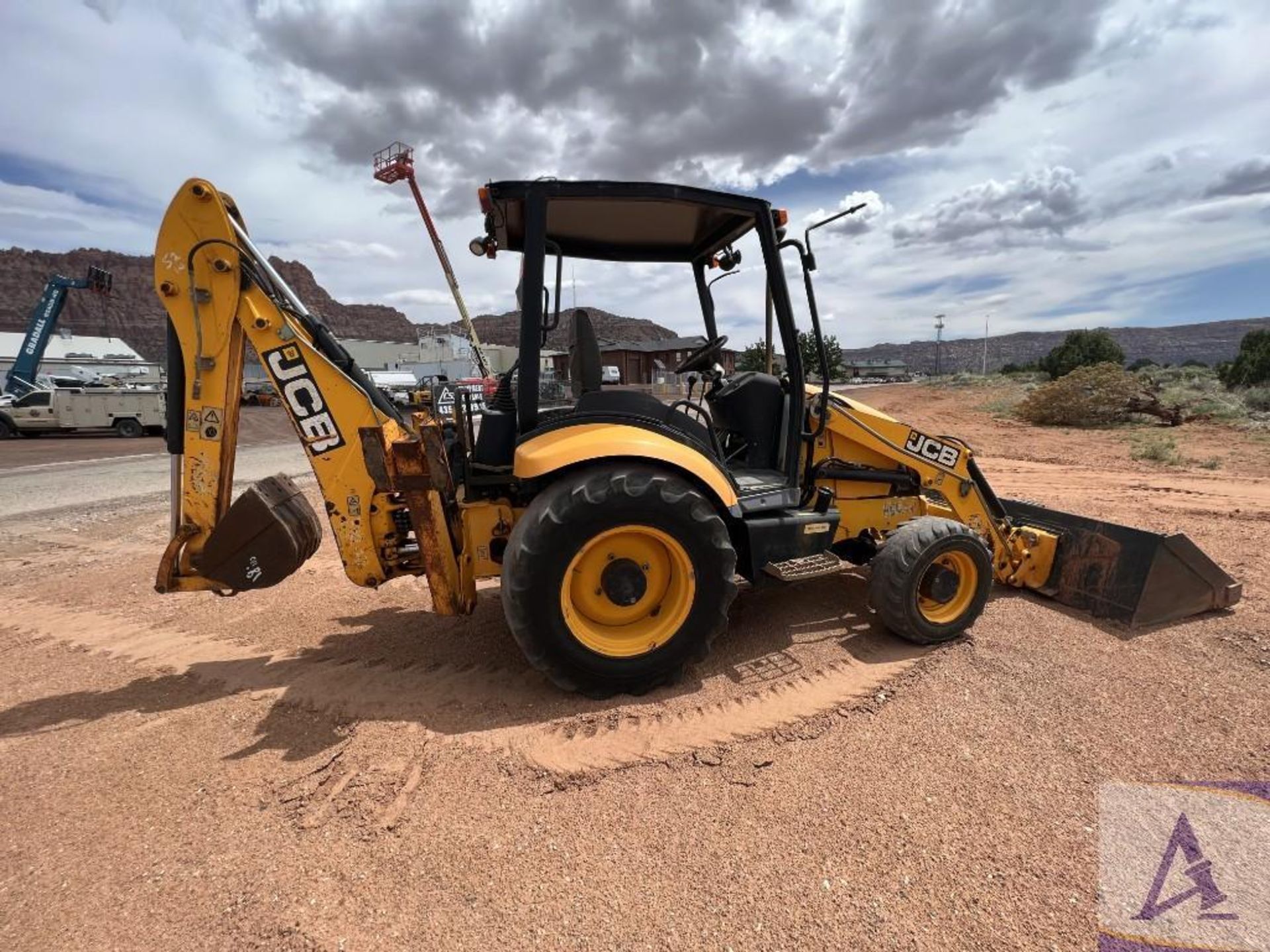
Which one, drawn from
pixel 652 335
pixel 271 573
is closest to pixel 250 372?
pixel 271 573

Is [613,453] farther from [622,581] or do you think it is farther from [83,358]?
[83,358]

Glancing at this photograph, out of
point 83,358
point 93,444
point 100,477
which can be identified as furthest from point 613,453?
point 83,358

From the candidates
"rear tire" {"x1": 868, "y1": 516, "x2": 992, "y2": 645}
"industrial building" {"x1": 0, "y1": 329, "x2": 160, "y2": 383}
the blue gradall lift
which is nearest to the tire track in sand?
"rear tire" {"x1": 868, "y1": 516, "x2": 992, "y2": 645}

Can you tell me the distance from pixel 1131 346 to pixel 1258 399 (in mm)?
119728

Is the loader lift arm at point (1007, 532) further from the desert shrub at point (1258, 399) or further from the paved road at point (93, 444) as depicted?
the desert shrub at point (1258, 399)

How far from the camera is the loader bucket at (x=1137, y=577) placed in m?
3.91

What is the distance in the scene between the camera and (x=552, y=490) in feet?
10.1

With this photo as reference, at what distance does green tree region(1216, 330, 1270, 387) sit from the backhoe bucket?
3113 cm

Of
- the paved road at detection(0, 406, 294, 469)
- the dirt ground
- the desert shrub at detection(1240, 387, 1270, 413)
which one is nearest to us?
the dirt ground

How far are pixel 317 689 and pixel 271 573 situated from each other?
2.28 feet

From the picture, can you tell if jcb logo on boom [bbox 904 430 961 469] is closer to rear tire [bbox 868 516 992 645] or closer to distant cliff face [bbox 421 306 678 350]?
rear tire [bbox 868 516 992 645]

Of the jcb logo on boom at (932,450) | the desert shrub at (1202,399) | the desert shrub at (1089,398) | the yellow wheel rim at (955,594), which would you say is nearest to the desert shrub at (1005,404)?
the desert shrub at (1089,398)

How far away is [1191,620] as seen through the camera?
3957 mm

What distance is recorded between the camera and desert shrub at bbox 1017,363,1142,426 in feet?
54.8
